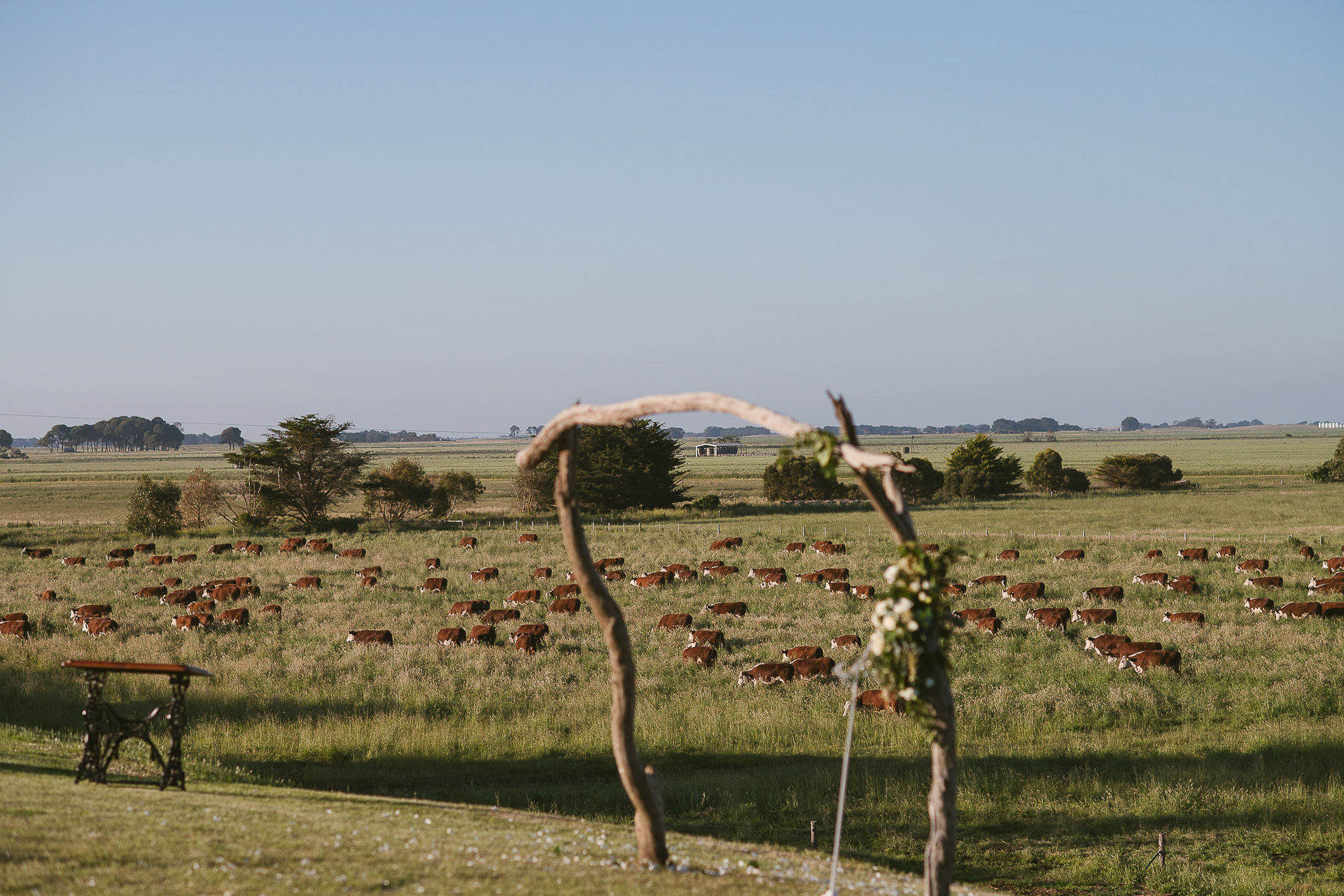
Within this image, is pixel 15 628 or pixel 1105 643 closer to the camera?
pixel 1105 643

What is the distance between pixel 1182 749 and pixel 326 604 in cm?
2319

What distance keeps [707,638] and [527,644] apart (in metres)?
4.34

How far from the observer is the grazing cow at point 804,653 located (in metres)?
20.9

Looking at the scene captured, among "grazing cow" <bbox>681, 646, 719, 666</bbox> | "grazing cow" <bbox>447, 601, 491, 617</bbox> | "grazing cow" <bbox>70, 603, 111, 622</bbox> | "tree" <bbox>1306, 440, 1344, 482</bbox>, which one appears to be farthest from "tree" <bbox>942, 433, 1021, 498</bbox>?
"grazing cow" <bbox>70, 603, 111, 622</bbox>

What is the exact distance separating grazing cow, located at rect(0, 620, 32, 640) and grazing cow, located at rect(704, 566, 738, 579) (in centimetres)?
2029

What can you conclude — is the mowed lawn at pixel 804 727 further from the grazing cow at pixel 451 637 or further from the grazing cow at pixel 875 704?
the grazing cow at pixel 451 637

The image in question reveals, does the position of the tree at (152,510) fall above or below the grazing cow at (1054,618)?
above

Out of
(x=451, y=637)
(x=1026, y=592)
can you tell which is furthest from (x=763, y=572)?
(x=451, y=637)

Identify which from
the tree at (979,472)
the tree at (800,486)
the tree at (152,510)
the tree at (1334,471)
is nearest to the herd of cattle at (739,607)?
the tree at (152,510)

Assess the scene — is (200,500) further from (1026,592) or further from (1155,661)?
(1155,661)

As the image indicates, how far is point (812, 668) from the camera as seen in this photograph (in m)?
20.4

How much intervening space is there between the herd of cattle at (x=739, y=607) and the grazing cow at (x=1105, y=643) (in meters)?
0.03

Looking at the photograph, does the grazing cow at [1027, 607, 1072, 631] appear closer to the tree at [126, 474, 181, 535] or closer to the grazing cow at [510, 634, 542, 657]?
the grazing cow at [510, 634, 542, 657]

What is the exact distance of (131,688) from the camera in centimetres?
1969
